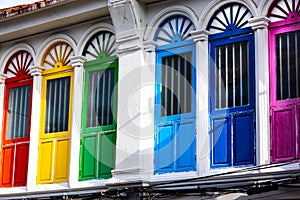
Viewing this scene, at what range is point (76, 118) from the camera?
1277cm

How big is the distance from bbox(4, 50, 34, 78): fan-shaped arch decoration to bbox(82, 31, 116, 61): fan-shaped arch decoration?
137 centimetres

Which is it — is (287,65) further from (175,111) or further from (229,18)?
(175,111)

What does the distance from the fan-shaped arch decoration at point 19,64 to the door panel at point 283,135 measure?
17.5ft

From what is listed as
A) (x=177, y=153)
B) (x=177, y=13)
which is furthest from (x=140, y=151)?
(x=177, y=13)

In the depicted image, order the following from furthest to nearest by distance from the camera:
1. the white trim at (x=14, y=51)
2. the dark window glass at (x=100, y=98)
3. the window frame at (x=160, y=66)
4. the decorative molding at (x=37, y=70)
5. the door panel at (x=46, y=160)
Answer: the white trim at (x=14, y=51) → the decorative molding at (x=37, y=70) → the door panel at (x=46, y=160) → the dark window glass at (x=100, y=98) → the window frame at (x=160, y=66)

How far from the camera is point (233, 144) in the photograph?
35.5ft

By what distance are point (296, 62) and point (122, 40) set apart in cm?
311

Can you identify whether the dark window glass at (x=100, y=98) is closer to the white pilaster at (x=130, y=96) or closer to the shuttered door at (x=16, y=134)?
the white pilaster at (x=130, y=96)

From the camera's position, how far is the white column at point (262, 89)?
10406mm

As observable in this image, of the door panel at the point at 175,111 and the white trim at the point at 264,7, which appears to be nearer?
the white trim at the point at 264,7

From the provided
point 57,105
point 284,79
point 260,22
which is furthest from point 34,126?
point 284,79

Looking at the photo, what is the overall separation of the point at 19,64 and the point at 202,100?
438 centimetres

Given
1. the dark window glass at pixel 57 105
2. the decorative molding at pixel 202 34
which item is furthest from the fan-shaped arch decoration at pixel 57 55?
the decorative molding at pixel 202 34

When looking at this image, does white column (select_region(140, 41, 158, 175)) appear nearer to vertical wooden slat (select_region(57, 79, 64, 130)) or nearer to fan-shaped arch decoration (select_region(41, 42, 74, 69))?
fan-shaped arch decoration (select_region(41, 42, 74, 69))
